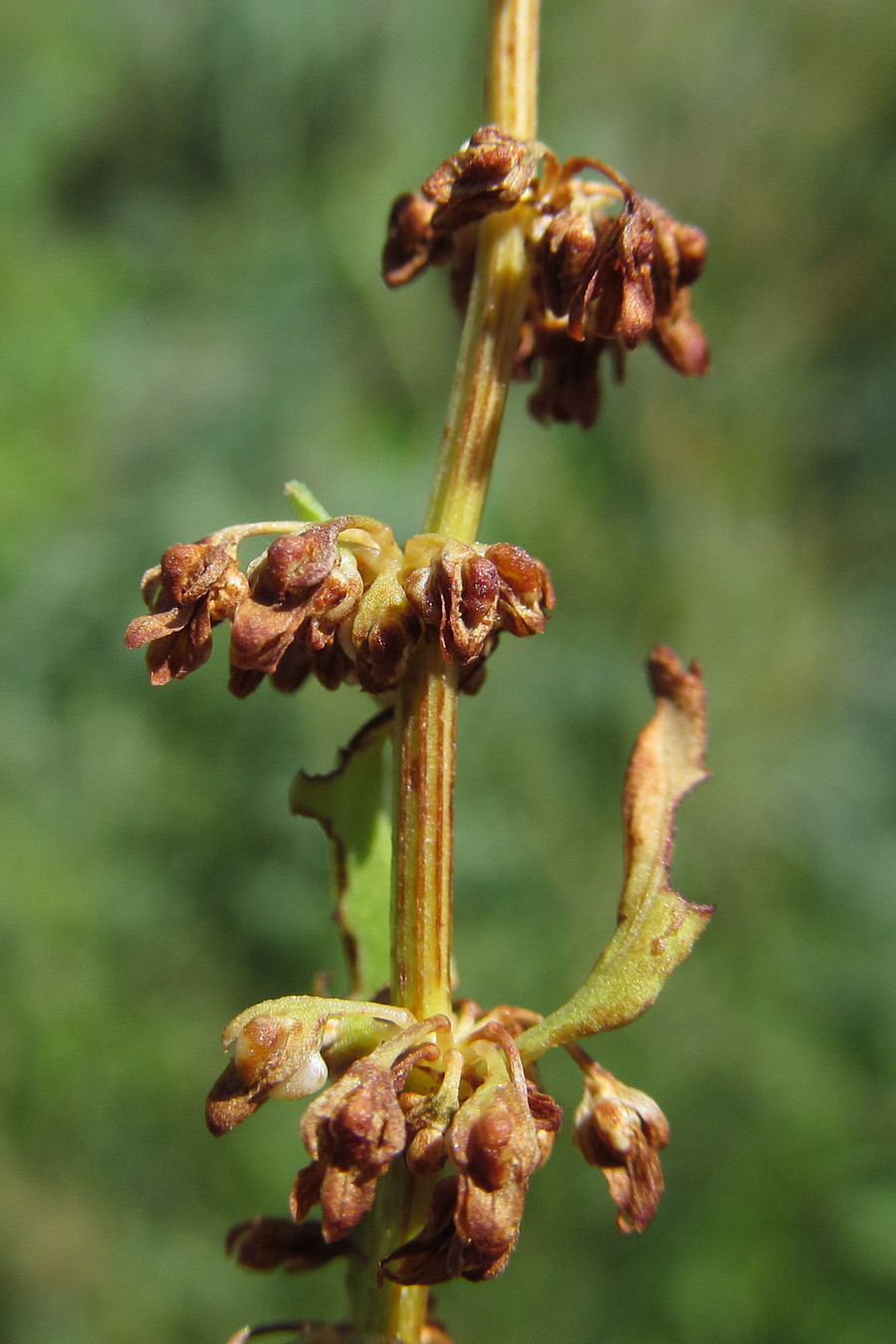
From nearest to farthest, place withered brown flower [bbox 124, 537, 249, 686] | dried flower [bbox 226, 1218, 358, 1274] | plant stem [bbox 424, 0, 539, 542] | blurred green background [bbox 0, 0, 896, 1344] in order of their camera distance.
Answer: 1. withered brown flower [bbox 124, 537, 249, 686]
2. plant stem [bbox 424, 0, 539, 542]
3. dried flower [bbox 226, 1218, 358, 1274]
4. blurred green background [bbox 0, 0, 896, 1344]

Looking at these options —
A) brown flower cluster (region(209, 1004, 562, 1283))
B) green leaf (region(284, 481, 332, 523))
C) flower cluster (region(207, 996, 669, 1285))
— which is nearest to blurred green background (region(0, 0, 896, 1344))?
flower cluster (region(207, 996, 669, 1285))

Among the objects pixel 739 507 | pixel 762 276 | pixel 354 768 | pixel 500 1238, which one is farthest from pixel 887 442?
pixel 500 1238

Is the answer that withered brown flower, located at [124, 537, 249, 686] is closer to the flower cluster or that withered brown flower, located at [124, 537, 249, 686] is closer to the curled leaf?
the flower cluster

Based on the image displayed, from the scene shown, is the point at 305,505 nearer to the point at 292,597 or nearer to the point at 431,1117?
the point at 292,597

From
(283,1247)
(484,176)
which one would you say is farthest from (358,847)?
(484,176)

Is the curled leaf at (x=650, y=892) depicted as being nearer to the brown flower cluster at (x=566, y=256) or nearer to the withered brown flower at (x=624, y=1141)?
the withered brown flower at (x=624, y=1141)

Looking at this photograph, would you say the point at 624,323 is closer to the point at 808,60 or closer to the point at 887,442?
the point at 887,442
